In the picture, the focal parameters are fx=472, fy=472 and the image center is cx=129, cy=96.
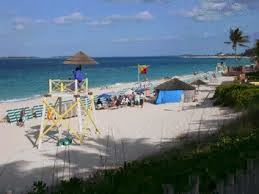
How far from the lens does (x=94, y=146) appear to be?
54.4 ft

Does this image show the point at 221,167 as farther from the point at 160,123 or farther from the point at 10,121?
the point at 10,121

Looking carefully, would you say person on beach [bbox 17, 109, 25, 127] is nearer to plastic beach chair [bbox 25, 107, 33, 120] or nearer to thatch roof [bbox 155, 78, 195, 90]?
plastic beach chair [bbox 25, 107, 33, 120]

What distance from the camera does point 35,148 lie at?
56.3 feet

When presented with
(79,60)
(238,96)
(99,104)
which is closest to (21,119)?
(99,104)

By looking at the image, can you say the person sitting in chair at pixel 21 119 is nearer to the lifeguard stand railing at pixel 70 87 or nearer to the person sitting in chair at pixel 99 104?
the lifeguard stand railing at pixel 70 87

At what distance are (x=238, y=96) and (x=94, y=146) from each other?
8278mm

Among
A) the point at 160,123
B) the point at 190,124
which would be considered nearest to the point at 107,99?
the point at 160,123

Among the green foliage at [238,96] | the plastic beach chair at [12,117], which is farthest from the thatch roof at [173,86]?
the plastic beach chair at [12,117]

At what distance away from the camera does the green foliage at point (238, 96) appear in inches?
782

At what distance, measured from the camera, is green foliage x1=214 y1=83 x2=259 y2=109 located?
65.2ft

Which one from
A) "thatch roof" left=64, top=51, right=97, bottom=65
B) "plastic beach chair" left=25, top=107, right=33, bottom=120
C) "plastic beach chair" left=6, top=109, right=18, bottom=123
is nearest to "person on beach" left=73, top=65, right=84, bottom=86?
"thatch roof" left=64, top=51, right=97, bottom=65

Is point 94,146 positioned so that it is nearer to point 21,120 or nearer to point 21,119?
point 21,120

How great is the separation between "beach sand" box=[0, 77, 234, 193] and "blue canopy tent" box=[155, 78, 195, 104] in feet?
17.7

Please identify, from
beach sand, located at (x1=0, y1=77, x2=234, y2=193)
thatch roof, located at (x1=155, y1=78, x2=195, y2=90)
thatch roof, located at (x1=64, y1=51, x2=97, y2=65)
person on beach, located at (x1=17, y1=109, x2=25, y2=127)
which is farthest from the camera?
thatch roof, located at (x1=155, y1=78, x2=195, y2=90)
